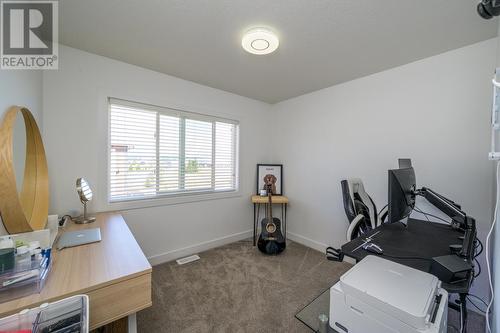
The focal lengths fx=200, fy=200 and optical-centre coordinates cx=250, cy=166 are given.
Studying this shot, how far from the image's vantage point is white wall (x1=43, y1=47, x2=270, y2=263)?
1.87 meters

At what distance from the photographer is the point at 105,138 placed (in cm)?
209

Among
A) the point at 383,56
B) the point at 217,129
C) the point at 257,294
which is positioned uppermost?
the point at 383,56

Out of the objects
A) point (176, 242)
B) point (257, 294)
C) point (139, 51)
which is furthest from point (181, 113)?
point (257, 294)

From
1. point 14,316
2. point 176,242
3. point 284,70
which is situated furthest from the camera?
point 176,242

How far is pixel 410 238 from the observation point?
147 centimetres

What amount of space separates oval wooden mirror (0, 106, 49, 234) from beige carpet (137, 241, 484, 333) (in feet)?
3.64

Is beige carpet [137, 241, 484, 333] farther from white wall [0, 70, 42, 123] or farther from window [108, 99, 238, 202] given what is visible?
white wall [0, 70, 42, 123]

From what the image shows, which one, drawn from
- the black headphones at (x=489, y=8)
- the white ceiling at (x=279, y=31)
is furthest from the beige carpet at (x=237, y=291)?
the white ceiling at (x=279, y=31)

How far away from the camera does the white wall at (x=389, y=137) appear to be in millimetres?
1721

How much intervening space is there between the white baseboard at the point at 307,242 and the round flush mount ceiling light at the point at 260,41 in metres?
2.53

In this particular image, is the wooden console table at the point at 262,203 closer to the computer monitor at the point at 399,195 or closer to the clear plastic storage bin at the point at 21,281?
the computer monitor at the point at 399,195

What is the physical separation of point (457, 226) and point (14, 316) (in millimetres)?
2671

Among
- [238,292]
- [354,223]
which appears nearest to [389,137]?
[354,223]

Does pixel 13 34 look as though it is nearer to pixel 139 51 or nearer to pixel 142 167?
pixel 139 51
